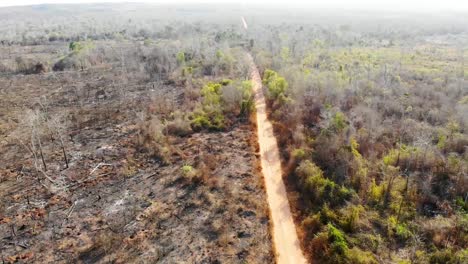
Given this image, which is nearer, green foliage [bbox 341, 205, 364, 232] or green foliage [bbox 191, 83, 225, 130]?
green foliage [bbox 341, 205, 364, 232]

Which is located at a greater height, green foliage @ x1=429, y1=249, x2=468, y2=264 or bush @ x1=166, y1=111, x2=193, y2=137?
bush @ x1=166, y1=111, x2=193, y2=137

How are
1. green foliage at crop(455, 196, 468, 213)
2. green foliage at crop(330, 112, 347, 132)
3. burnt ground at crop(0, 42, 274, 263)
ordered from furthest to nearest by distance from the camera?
green foliage at crop(330, 112, 347, 132) < green foliage at crop(455, 196, 468, 213) < burnt ground at crop(0, 42, 274, 263)

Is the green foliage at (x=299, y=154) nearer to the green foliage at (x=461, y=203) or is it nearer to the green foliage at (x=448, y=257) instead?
the green foliage at (x=461, y=203)

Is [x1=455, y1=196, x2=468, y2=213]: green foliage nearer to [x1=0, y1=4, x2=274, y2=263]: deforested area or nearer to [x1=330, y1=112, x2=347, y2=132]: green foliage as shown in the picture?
[x1=330, y1=112, x2=347, y2=132]: green foliage

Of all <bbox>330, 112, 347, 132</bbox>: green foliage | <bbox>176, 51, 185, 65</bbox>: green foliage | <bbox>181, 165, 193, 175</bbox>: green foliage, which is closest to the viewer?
<bbox>181, 165, 193, 175</bbox>: green foliage

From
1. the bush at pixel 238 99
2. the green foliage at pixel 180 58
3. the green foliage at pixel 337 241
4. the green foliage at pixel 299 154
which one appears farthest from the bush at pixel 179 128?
the green foliage at pixel 180 58

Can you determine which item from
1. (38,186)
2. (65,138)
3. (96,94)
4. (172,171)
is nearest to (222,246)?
(172,171)

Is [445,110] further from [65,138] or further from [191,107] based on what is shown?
[65,138]

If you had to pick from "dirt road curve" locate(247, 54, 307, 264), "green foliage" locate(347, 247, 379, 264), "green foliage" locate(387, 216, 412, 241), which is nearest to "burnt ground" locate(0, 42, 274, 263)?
"dirt road curve" locate(247, 54, 307, 264)
